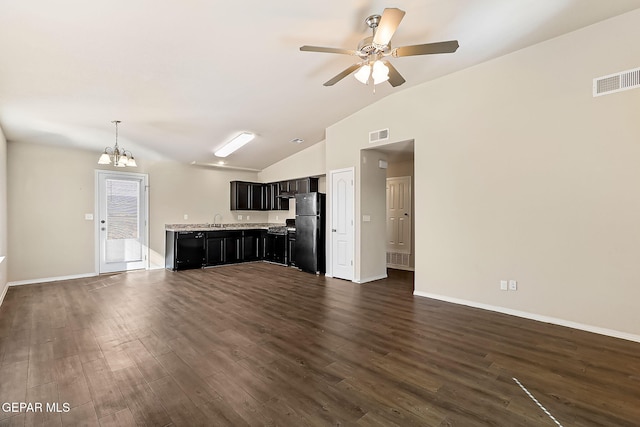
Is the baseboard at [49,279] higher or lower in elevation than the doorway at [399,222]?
lower

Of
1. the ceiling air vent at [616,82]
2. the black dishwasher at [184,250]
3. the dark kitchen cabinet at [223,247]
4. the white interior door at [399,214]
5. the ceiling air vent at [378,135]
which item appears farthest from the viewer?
the dark kitchen cabinet at [223,247]

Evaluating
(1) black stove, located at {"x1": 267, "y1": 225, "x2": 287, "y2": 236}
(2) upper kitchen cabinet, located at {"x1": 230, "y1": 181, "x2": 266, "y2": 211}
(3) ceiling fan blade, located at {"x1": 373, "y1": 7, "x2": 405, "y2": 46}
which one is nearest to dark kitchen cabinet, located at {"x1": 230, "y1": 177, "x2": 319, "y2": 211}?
(2) upper kitchen cabinet, located at {"x1": 230, "y1": 181, "x2": 266, "y2": 211}

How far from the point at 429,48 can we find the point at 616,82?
2.16 m

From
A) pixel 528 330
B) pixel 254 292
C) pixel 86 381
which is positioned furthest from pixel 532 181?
→ pixel 86 381

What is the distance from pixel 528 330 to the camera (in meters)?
3.18

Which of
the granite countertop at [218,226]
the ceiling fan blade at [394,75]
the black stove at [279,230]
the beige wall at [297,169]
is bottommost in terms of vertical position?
the black stove at [279,230]

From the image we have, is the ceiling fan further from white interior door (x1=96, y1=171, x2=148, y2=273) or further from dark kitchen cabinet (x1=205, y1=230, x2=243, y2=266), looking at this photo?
white interior door (x1=96, y1=171, x2=148, y2=273)

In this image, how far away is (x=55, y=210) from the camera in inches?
216

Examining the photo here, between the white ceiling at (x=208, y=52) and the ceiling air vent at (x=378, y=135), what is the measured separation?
55cm

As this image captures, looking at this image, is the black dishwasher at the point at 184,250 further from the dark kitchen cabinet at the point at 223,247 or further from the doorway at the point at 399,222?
Answer: the doorway at the point at 399,222

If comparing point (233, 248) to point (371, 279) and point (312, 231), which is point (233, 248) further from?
point (371, 279)

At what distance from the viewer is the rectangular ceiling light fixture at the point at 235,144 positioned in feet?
18.5

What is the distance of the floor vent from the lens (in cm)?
662

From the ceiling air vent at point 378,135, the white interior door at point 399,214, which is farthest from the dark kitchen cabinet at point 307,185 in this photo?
the ceiling air vent at point 378,135
